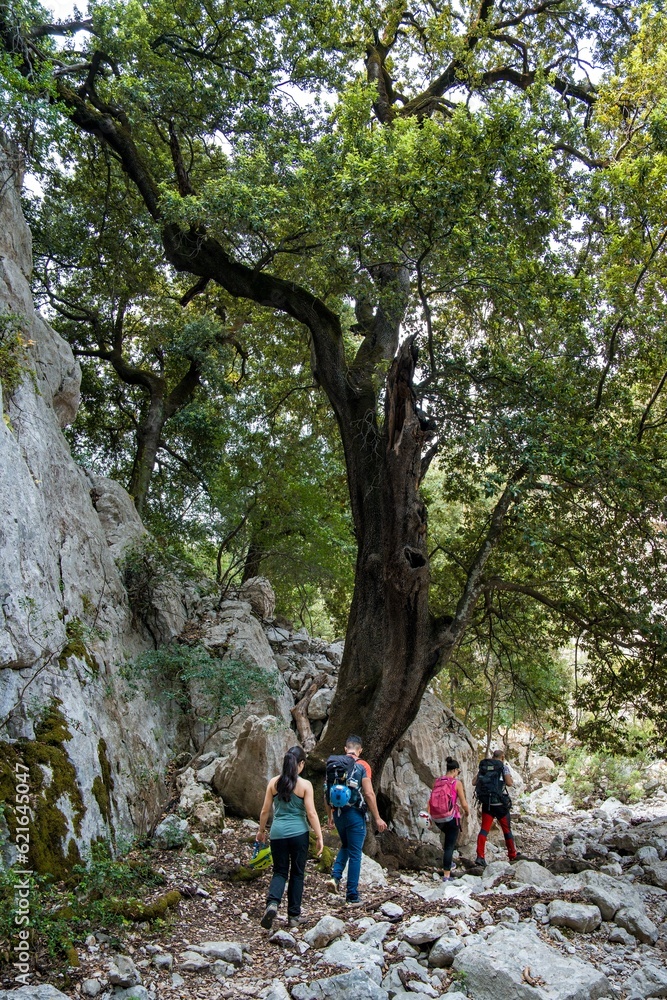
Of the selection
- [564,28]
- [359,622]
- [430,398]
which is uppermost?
[564,28]

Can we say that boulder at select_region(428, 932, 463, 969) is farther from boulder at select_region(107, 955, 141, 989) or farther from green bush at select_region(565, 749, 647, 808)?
green bush at select_region(565, 749, 647, 808)

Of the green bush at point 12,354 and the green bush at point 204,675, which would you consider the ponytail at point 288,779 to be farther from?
the green bush at point 12,354

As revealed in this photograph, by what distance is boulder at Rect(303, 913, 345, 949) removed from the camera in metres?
4.88

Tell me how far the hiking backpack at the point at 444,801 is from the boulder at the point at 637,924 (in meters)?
2.24

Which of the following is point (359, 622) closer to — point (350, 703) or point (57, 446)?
point (350, 703)

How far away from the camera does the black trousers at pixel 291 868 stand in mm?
5219

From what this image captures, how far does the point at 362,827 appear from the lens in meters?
5.96

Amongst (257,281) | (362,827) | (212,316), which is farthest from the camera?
(212,316)

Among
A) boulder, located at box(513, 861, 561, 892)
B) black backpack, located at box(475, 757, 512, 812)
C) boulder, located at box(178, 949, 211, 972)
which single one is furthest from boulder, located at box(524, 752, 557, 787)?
boulder, located at box(178, 949, 211, 972)

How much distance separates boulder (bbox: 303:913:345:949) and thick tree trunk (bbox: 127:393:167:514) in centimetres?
894

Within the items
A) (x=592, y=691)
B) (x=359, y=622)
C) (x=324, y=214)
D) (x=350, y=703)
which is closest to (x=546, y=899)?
(x=350, y=703)

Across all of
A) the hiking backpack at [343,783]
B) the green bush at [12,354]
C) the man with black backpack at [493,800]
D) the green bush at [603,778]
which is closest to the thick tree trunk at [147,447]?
the green bush at [12,354]

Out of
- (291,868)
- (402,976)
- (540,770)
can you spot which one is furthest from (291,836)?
(540,770)

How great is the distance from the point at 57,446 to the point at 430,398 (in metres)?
4.38
